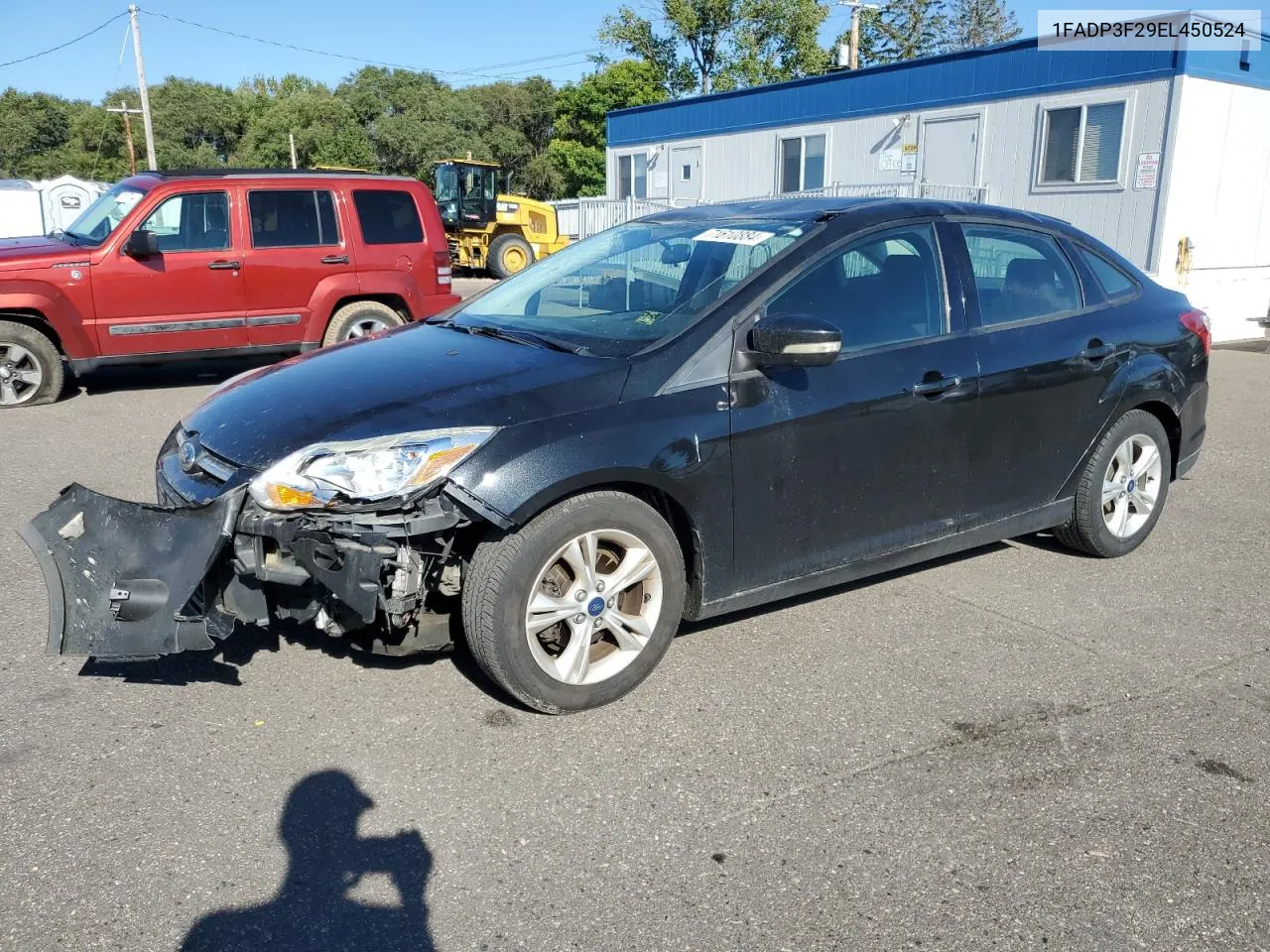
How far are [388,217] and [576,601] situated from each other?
7427 millimetres

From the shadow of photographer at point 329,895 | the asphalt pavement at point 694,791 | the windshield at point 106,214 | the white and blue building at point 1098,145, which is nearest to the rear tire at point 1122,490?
the asphalt pavement at point 694,791

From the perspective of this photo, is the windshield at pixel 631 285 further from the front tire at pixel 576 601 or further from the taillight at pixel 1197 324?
the taillight at pixel 1197 324

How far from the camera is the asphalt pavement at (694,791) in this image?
2.63m

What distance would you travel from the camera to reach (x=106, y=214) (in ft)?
30.4

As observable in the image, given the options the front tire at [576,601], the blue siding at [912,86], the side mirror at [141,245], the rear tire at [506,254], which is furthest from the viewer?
the rear tire at [506,254]

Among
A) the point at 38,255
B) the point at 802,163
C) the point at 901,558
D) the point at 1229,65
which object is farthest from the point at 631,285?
the point at 802,163

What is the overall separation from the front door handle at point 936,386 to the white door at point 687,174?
19192mm

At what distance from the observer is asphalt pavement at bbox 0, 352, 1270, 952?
2.63 m

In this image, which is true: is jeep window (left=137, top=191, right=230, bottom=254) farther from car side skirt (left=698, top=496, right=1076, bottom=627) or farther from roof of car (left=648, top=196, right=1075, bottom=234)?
car side skirt (left=698, top=496, right=1076, bottom=627)

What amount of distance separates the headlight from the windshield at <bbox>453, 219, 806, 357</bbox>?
74cm

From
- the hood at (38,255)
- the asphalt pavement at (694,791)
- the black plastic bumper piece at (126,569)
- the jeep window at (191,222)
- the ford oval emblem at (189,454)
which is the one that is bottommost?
the asphalt pavement at (694,791)

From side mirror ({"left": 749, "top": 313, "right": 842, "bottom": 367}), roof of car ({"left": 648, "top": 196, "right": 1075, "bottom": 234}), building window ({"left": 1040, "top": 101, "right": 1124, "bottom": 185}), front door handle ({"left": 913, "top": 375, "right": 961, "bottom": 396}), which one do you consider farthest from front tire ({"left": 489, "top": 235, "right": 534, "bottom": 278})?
side mirror ({"left": 749, "top": 313, "right": 842, "bottom": 367})

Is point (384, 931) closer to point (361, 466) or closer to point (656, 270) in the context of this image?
point (361, 466)

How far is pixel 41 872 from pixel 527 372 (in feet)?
6.71
